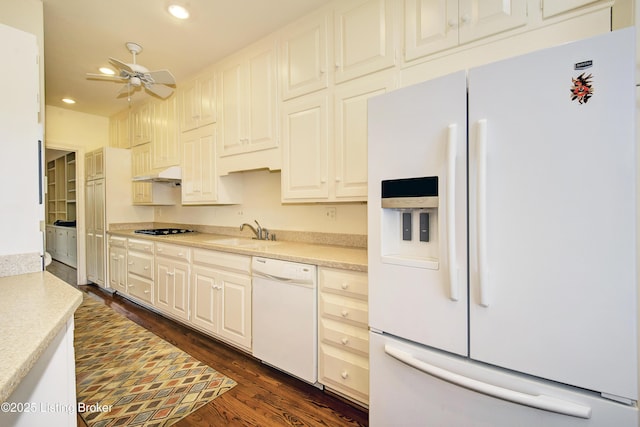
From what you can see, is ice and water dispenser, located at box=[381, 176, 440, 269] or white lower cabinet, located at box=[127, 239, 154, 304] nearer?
ice and water dispenser, located at box=[381, 176, 440, 269]

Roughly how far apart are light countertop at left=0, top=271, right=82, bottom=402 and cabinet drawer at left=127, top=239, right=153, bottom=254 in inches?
78.5

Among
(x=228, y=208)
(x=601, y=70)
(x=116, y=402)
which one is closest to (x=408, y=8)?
(x=601, y=70)

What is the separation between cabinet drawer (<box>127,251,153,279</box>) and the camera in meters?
3.27

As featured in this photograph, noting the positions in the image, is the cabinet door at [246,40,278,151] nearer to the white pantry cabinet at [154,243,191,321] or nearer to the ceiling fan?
the ceiling fan

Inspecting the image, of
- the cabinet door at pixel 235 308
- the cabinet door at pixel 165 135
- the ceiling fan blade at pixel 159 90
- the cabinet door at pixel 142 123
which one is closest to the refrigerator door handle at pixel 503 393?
the cabinet door at pixel 235 308

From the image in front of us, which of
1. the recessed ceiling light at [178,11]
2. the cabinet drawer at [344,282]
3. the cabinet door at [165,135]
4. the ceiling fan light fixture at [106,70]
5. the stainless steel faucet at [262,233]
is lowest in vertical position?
the cabinet drawer at [344,282]

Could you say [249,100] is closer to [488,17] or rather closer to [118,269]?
[488,17]

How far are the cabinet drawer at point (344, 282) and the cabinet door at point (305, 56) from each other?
4.38ft

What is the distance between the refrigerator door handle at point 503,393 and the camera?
891 mm

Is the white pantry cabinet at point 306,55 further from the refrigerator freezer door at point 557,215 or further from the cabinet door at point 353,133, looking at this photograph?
the refrigerator freezer door at point 557,215

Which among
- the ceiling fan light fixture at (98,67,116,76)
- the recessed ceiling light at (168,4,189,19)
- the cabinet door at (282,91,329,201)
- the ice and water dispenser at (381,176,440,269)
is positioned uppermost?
the ceiling fan light fixture at (98,67,116,76)

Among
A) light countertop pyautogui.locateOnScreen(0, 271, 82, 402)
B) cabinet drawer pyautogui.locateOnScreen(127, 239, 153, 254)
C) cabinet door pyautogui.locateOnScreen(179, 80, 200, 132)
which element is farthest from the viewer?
cabinet drawer pyautogui.locateOnScreen(127, 239, 153, 254)

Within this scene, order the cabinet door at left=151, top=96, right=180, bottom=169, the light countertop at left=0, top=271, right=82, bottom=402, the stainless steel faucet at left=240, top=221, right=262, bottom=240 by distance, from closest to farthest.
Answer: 1. the light countertop at left=0, top=271, right=82, bottom=402
2. the stainless steel faucet at left=240, top=221, right=262, bottom=240
3. the cabinet door at left=151, top=96, right=180, bottom=169

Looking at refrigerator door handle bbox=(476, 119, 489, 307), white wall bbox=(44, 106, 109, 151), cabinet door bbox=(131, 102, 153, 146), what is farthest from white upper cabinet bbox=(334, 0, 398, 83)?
white wall bbox=(44, 106, 109, 151)
